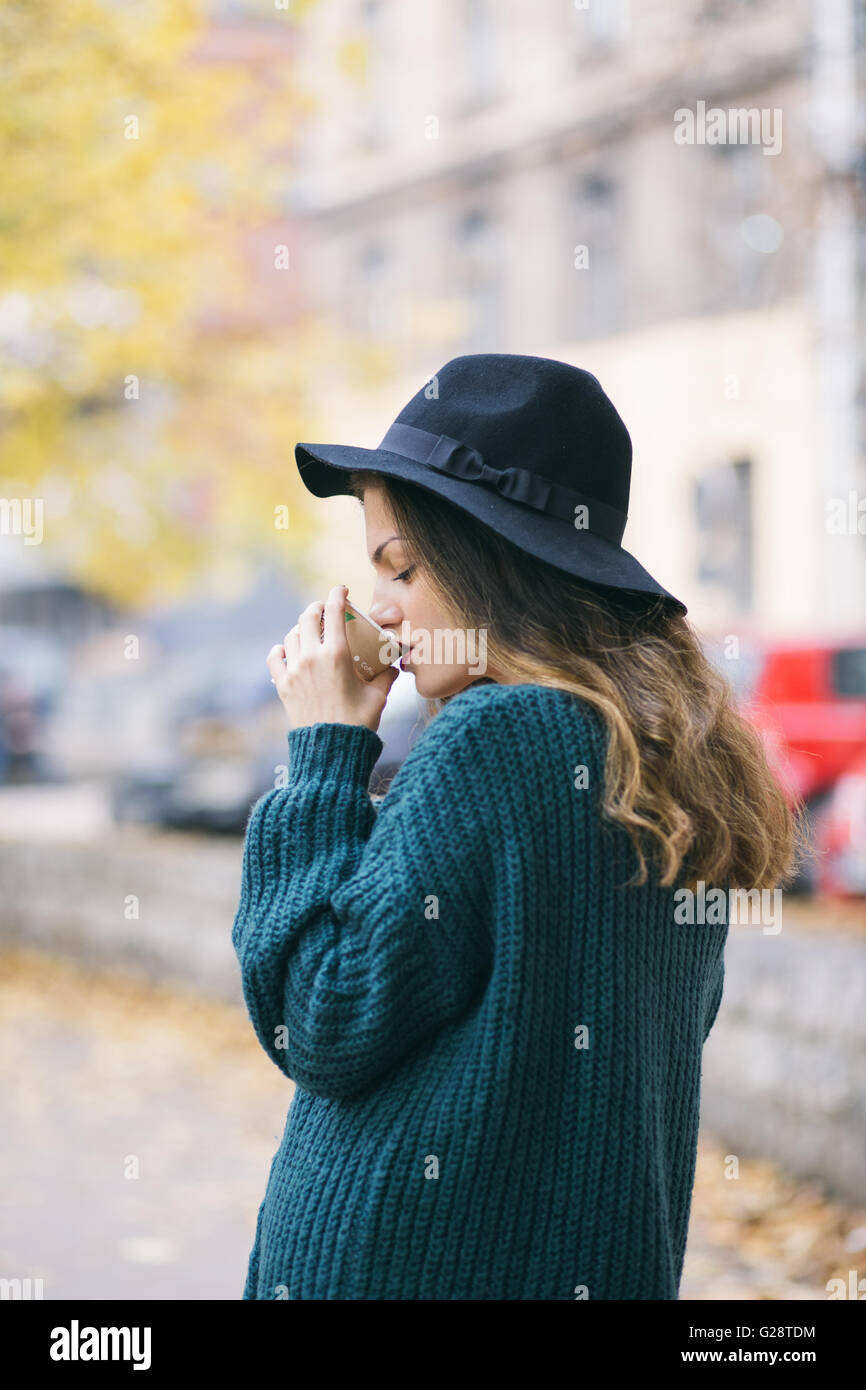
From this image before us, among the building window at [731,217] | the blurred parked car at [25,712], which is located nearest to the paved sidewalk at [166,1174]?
the building window at [731,217]

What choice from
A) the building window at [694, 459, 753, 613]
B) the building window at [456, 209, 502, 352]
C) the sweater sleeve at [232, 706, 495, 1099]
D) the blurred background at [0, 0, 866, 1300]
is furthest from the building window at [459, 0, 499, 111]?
the sweater sleeve at [232, 706, 495, 1099]

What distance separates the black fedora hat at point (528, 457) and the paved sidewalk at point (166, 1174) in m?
2.44

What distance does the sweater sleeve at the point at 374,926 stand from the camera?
1.53 meters

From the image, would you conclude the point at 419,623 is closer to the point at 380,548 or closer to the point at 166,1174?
the point at 380,548

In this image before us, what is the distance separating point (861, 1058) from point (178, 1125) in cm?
273

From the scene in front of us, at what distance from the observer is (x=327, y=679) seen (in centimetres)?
176

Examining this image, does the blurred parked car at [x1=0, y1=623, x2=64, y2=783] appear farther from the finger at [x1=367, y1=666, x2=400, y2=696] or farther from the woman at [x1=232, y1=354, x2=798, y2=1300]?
the woman at [x1=232, y1=354, x2=798, y2=1300]

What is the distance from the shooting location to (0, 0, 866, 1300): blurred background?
4496 mm

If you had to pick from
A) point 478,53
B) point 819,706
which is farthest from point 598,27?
point 819,706

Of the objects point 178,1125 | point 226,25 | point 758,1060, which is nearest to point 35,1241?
point 178,1125

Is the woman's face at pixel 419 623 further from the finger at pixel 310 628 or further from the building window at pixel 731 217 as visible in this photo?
the building window at pixel 731 217

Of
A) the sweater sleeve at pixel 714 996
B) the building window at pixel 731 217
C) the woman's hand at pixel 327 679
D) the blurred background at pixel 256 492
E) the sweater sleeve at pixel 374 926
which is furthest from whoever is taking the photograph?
the building window at pixel 731 217

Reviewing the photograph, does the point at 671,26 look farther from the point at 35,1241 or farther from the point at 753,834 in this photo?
the point at 753,834

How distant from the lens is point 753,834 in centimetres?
173
